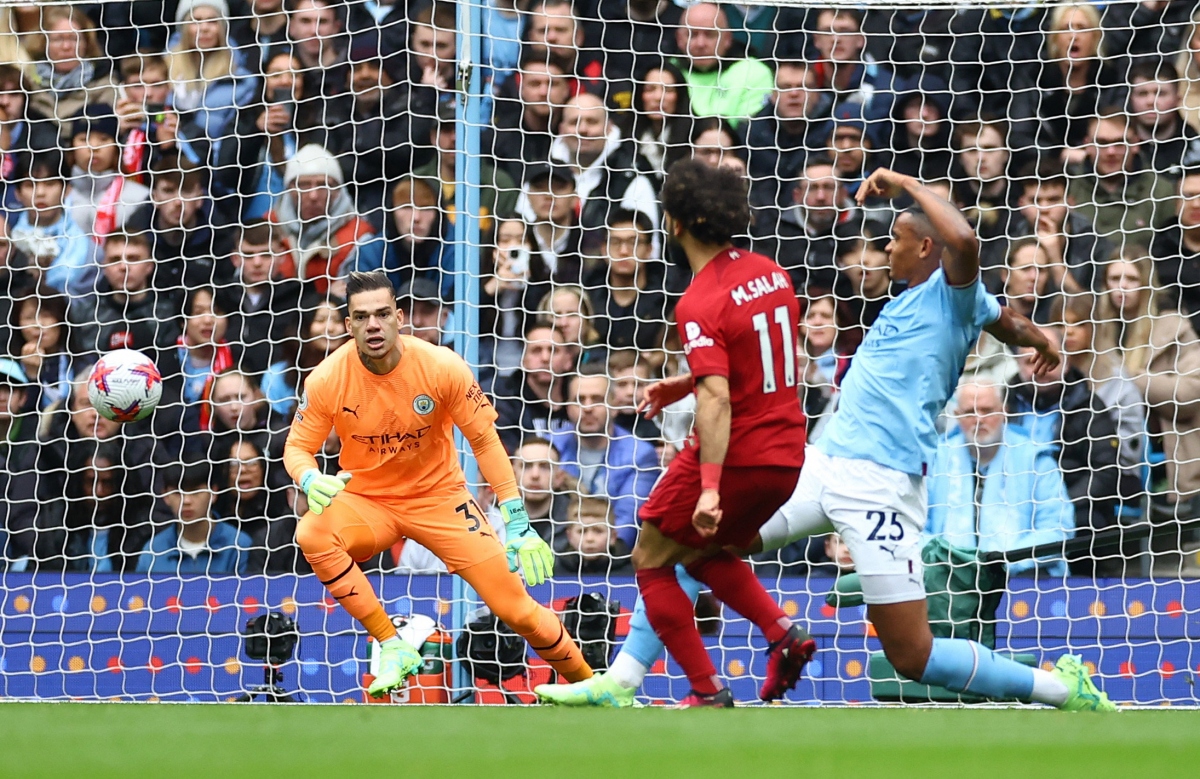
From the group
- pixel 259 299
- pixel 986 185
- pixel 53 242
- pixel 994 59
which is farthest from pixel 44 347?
pixel 994 59

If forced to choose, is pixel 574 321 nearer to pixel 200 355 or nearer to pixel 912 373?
pixel 200 355

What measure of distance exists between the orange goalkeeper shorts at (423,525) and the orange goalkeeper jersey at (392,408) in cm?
6

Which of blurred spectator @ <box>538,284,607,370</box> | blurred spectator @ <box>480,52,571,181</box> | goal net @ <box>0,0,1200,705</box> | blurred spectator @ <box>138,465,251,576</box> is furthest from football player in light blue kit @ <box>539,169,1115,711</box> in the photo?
blurred spectator @ <box>480,52,571,181</box>

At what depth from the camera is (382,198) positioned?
6.94 m

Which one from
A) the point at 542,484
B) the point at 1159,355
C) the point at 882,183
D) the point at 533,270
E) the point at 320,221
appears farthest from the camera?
the point at 320,221

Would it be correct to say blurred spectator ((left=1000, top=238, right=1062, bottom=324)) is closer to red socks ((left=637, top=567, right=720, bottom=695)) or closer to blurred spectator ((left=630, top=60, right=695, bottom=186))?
blurred spectator ((left=630, top=60, right=695, bottom=186))

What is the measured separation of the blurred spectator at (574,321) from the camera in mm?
6668

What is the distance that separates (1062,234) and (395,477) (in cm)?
336

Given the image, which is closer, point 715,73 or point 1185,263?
point 1185,263

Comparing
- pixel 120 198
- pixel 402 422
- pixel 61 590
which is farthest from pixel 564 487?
pixel 120 198

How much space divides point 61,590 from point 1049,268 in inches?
184

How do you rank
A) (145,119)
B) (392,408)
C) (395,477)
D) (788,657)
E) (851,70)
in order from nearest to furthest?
(788,657) → (392,408) → (395,477) → (851,70) → (145,119)

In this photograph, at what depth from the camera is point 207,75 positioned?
7160 mm

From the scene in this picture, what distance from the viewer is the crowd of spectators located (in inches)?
255
